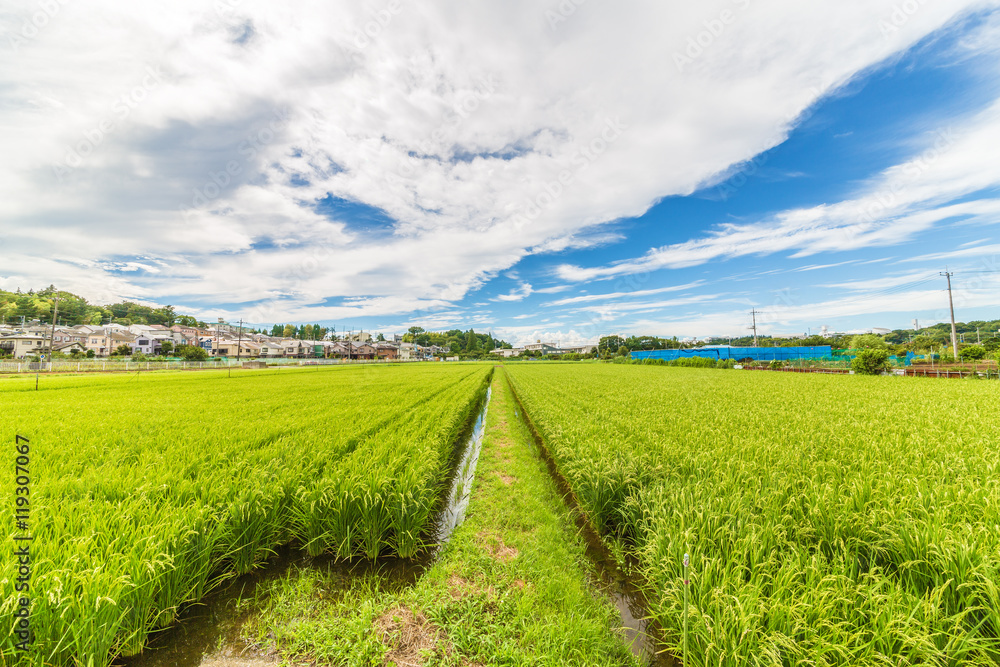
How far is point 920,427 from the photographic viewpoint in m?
8.17

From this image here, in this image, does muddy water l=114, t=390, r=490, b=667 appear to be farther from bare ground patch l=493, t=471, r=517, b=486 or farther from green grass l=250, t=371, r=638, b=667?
bare ground patch l=493, t=471, r=517, b=486

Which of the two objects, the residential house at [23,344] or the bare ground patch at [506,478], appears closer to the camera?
the bare ground patch at [506,478]

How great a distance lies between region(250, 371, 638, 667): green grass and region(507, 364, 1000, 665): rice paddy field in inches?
30.0

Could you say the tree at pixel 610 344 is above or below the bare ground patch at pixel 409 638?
above

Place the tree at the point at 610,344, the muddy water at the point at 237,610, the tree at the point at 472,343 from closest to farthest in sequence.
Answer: the muddy water at the point at 237,610, the tree at the point at 610,344, the tree at the point at 472,343

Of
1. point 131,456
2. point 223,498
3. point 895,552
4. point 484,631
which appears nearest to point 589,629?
point 484,631

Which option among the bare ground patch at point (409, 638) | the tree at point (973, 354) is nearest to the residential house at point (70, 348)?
the bare ground patch at point (409, 638)

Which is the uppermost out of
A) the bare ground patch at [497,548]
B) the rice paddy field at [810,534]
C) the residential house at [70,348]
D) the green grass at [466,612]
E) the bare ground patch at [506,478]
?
the residential house at [70,348]

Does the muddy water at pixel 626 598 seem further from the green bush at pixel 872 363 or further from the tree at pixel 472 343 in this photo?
the tree at pixel 472 343

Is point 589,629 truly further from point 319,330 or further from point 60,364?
point 319,330

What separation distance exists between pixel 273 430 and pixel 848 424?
14.8m

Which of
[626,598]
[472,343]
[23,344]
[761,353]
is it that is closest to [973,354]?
[761,353]

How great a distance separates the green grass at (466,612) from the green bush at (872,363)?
4278 centimetres

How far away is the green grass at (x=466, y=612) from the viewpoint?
2.84 m
